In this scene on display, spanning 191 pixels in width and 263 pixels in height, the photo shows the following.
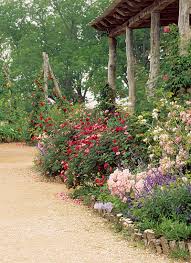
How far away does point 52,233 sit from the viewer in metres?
6.32

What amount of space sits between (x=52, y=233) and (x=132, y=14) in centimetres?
905

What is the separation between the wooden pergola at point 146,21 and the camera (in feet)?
32.9

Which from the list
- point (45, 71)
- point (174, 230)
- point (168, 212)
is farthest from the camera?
point (45, 71)

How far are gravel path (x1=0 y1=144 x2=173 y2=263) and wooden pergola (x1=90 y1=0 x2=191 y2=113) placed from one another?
2.70 m

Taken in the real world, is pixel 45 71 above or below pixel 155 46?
above

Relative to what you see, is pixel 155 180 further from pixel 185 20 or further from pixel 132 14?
pixel 132 14

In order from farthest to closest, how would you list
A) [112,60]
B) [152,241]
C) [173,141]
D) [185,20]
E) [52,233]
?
[112,60]
[185,20]
[173,141]
[52,233]
[152,241]

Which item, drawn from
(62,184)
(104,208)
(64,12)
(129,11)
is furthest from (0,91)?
(64,12)

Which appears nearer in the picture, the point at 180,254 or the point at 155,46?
the point at 180,254

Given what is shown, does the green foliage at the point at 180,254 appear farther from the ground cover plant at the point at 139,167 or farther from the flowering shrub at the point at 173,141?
the flowering shrub at the point at 173,141

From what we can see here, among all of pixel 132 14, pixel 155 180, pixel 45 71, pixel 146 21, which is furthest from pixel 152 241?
pixel 45 71

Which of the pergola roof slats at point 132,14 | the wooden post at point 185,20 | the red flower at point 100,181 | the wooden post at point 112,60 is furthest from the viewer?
the wooden post at point 112,60

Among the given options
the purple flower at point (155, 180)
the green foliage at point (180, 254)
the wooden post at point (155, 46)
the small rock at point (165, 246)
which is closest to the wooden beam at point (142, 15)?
the wooden post at point (155, 46)

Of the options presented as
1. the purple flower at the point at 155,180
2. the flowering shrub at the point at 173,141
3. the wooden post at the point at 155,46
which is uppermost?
the wooden post at the point at 155,46
